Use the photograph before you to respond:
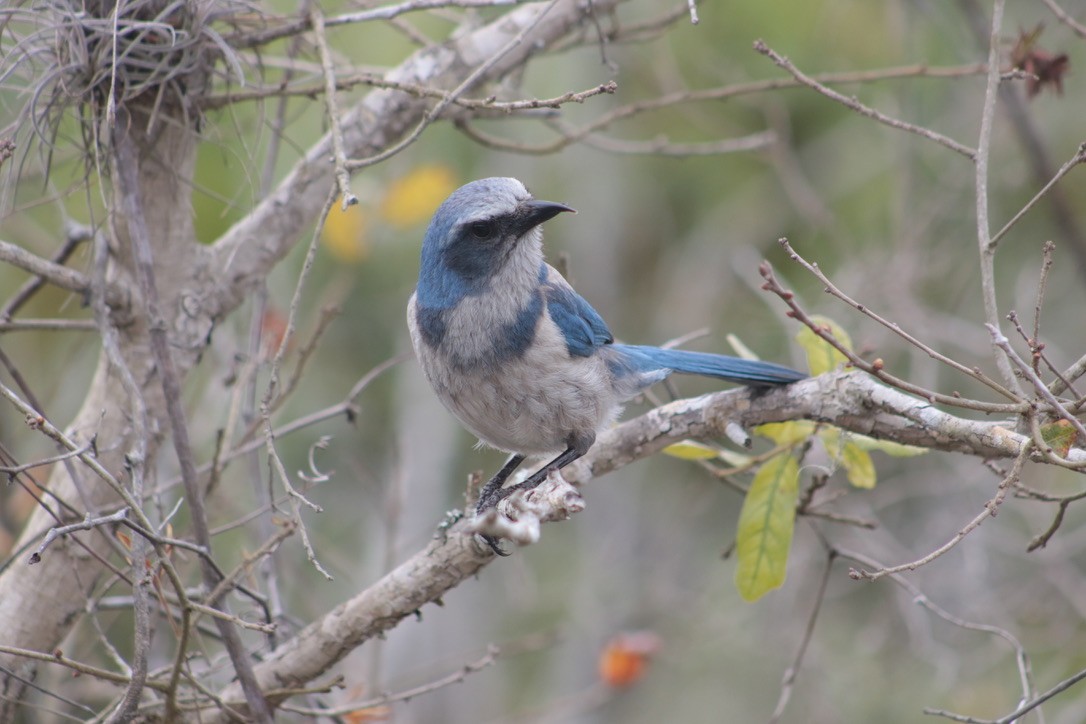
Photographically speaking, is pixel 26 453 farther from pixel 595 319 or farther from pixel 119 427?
pixel 595 319

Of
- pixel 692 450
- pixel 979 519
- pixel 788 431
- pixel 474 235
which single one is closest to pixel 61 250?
pixel 474 235

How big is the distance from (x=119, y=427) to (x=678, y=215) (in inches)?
245

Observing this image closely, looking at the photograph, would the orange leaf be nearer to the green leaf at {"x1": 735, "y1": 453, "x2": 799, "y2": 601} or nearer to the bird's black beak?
the green leaf at {"x1": 735, "y1": 453, "x2": 799, "y2": 601}

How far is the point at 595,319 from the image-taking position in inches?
155

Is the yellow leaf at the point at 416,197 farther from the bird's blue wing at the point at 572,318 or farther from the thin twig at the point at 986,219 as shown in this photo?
the thin twig at the point at 986,219

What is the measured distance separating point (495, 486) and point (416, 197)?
7.60 ft

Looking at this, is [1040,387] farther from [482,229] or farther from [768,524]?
Answer: [482,229]

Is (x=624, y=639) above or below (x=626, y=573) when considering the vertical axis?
above

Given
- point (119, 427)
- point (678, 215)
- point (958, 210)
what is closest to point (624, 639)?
point (119, 427)

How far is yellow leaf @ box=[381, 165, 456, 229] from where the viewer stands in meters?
5.75

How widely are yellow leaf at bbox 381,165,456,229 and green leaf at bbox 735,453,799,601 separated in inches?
122

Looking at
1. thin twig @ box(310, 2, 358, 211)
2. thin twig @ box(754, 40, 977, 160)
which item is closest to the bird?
thin twig @ box(310, 2, 358, 211)

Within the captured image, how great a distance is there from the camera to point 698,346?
23.8ft

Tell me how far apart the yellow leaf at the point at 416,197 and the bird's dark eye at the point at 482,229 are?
7.38 feet
